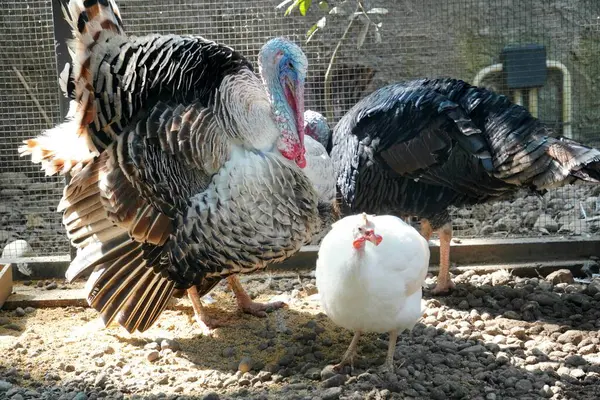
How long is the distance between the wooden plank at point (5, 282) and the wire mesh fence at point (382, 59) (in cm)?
113

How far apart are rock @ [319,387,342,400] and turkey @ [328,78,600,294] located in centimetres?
171

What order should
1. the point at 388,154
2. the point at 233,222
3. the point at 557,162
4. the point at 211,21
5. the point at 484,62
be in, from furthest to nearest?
the point at 484,62
the point at 211,21
the point at 388,154
the point at 557,162
the point at 233,222

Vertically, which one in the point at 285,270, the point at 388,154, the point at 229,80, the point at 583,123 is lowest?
the point at 285,270

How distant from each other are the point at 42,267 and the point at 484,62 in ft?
15.2

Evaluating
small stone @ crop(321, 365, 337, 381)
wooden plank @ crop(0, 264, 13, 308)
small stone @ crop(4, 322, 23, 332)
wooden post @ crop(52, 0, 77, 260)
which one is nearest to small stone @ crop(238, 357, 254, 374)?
small stone @ crop(321, 365, 337, 381)

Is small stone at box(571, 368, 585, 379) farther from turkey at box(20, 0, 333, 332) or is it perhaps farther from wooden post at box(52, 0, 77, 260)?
wooden post at box(52, 0, 77, 260)

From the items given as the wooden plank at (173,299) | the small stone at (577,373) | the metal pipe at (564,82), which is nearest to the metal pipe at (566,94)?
the metal pipe at (564,82)

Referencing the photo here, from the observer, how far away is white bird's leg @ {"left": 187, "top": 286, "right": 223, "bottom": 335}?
4.48m

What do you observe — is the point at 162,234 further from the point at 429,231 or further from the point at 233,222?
the point at 429,231

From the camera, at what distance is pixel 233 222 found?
3914mm

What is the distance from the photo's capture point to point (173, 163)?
3.92 meters

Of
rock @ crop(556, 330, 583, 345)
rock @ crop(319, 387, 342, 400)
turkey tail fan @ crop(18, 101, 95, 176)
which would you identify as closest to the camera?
rock @ crop(319, 387, 342, 400)

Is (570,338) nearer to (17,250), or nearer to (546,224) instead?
(546,224)

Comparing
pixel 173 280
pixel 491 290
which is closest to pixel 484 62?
pixel 491 290
